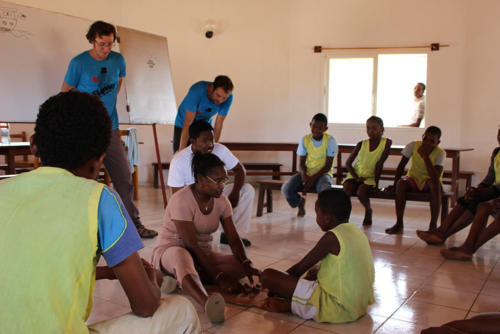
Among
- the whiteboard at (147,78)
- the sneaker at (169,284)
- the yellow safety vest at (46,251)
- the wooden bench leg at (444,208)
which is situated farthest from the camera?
the whiteboard at (147,78)

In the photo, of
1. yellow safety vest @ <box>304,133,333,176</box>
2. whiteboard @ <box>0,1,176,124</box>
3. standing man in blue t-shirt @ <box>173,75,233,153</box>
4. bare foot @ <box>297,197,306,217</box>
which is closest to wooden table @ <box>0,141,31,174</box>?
whiteboard @ <box>0,1,176,124</box>

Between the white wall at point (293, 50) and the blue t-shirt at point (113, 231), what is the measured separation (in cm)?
633

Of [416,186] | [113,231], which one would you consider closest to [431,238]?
[416,186]

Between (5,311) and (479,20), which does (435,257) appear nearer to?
(5,311)

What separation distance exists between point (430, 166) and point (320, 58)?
3520 mm

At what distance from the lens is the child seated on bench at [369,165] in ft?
14.3

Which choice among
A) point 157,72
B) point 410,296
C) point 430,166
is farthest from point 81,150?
point 157,72

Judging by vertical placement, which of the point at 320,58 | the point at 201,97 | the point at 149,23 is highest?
the point at 149,23

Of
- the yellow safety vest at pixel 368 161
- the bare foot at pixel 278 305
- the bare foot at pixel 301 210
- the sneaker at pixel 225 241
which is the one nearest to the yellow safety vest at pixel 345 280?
the bare foot at pixel 278 305

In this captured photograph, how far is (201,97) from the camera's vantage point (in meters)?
3.76

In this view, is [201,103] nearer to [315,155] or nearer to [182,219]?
[315,155]

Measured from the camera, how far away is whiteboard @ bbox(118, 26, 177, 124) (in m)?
4.68

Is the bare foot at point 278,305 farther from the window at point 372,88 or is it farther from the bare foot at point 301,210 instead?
the window at point 372,88

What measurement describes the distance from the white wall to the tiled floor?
2.68 metres
